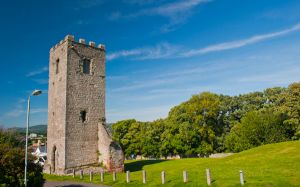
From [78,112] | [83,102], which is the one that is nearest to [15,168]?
[78,112]

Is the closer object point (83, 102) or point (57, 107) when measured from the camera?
point (83, 102)

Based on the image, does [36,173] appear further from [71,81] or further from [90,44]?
[90,44]

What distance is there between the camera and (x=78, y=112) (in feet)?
93.9

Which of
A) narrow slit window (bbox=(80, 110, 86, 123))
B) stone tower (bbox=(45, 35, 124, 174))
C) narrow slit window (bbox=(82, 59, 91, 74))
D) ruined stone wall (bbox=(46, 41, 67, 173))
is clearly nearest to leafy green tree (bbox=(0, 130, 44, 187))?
stone tower (bbox=(45, 35, 124, 174))

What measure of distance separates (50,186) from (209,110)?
3804 centimetres

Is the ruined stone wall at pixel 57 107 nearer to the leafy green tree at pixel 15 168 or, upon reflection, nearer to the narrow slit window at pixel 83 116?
the narrow slit window at pixel 83 116

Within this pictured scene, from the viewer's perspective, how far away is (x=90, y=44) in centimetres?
3080

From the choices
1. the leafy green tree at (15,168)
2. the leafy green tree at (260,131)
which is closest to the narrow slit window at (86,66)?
the leafy green tree at (15,168)

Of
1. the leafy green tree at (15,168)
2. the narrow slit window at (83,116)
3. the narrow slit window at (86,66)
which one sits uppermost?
the narrow slit window at (86,66)

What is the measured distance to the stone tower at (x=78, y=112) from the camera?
27.3 m

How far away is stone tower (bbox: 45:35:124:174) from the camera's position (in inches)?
1075

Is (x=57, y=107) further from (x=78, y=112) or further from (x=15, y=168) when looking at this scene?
(x=15, y=168)

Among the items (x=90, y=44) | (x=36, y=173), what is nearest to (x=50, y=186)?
(x=36, y=173)

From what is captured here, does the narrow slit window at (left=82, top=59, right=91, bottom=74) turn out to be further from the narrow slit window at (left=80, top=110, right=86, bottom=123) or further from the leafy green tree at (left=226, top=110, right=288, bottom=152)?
the leafy green tree at (left=226, top=110, right=288, bottom=152)
